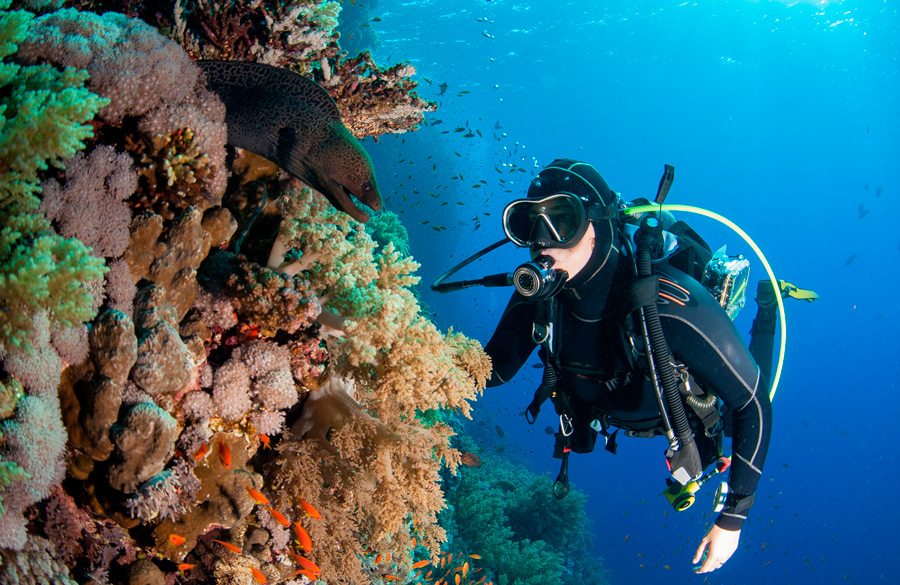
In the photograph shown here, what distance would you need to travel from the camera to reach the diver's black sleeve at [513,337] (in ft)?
13.0

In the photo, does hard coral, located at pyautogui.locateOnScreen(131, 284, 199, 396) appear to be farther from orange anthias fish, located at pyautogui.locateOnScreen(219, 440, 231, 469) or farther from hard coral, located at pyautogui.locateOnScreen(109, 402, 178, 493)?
orange anthias fish, located at pyautogui.locateOnScreen(219, 440, 231, 469)

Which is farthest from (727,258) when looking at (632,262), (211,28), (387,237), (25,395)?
(387,237)

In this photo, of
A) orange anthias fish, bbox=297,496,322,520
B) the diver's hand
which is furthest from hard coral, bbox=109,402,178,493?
the diver's hand

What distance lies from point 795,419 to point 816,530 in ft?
69.1

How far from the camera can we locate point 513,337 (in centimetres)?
403

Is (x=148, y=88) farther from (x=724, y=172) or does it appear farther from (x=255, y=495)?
(x=724, y=172)

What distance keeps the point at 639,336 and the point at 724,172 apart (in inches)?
3840

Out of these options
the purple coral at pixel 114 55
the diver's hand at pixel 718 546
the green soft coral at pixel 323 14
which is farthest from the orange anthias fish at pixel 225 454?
the diver's hand at pixel 718 546

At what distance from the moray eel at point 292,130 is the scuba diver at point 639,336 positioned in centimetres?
143

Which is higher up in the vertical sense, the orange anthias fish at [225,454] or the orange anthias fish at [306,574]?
the orange anthias fish at [225,454]

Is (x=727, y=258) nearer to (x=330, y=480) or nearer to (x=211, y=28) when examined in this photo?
(x=330, y=480)

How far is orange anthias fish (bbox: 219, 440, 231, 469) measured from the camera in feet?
7.28

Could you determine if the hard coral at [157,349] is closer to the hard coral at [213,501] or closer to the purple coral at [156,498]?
the purple coral at [156,498]

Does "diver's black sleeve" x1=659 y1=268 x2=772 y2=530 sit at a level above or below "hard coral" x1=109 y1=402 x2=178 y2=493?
below
